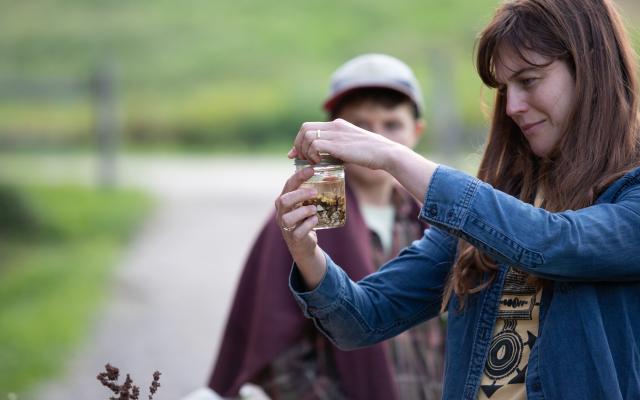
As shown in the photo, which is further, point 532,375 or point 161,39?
point 161,39

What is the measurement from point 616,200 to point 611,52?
35 cm

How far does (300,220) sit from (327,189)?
9cm

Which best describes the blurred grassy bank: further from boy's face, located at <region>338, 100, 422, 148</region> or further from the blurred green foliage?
boy's face, located at <region>338, 100, 422, 148</region>

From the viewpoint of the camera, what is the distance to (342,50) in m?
19.3

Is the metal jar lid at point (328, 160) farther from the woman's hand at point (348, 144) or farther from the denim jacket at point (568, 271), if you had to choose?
the denim jacket at point (568, 271)

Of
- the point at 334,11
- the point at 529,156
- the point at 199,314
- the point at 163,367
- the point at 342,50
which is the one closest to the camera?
the point at 529,156

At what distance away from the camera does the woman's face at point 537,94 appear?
223cm

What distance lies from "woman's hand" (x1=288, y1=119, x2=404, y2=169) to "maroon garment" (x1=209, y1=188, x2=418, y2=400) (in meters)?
1.49

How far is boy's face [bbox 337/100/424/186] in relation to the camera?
3828 millimetres

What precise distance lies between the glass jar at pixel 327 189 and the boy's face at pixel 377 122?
1551 millimetres

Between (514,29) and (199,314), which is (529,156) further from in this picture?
(199,314)

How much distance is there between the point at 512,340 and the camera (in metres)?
2.25

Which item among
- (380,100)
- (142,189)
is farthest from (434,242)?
(142,189)

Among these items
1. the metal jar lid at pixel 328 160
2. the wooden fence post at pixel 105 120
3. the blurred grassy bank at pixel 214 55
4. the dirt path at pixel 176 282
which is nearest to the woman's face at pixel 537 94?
the metal jar lid at pixel 328 160
